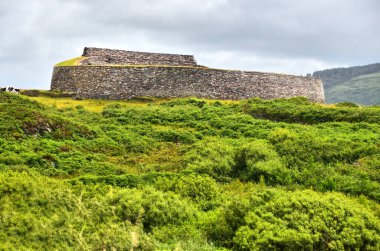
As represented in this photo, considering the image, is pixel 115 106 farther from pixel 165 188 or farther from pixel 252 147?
pixel 165 188

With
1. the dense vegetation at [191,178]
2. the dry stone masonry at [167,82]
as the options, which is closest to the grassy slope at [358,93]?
the dry stone masonry at [167,82]

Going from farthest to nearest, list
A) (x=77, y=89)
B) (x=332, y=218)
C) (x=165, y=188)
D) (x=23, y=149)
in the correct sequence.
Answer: (x=77, y=89)
(x=23, y=149)
(x=165, y=188)
(x=332, y=218)

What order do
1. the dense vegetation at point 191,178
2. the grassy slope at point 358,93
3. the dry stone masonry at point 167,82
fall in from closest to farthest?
the dense vegetation at point 191,178
the dry stone masonry at point 167,82
the grassy slope at point 358,93

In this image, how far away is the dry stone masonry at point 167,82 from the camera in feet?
133

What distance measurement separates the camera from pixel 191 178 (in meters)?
17.0

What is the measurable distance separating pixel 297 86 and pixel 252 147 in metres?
25.9

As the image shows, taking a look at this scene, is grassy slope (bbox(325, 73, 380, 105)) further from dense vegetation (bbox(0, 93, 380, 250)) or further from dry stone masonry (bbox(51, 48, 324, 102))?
dense vegetation (bbox(0, 93, 380, 250))

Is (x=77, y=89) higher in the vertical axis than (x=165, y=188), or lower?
higher

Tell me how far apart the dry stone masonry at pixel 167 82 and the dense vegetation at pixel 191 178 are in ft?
21.4

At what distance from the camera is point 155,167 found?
20016 millimetres

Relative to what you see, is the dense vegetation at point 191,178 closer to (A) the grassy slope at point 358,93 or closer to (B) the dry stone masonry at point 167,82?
(B) the dry stone masonry at point 167,82

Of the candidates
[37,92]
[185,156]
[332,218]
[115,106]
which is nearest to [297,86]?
[115,106]

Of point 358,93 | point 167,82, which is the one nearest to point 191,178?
point 167,82

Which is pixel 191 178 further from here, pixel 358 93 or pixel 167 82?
pixel 358 93
